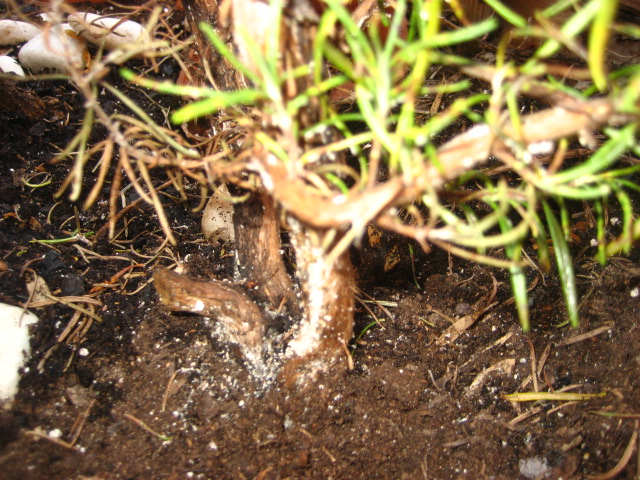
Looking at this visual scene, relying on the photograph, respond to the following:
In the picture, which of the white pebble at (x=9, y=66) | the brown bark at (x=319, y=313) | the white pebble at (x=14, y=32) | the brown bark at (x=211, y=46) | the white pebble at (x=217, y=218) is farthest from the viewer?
the white pebble at (x=14, y=32)

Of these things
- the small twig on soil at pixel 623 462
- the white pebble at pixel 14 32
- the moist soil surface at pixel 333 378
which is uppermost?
the white pebble at pixel 14 32

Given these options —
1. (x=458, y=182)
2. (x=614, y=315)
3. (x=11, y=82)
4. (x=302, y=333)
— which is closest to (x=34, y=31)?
(x=11, y=82)

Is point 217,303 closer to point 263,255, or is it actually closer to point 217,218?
point 263,255

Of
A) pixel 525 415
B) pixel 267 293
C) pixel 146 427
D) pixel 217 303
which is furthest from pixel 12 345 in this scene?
pixel 525 415

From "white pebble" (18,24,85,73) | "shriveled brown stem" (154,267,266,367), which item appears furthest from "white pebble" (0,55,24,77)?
"shriveled brown stem" (154,267,266,367)

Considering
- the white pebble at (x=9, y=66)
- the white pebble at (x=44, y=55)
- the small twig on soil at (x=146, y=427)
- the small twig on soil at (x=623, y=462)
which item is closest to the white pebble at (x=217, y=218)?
the small twig on soil at (x=146, y=427)

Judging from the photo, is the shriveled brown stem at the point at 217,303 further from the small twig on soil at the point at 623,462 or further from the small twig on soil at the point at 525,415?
the small twig on soil at the point at 623,462

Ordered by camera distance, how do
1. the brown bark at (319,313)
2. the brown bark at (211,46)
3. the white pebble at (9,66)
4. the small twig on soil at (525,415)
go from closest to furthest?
the brown bark at (319,313) → the brown bark at (211,46) → the small twig on soil at (525,415) → the white pebble at (9,66)

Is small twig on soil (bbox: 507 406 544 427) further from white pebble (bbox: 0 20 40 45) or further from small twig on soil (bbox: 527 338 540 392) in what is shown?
white pebble (bbox: 0 20 40 45)
